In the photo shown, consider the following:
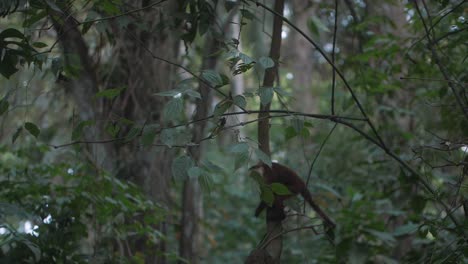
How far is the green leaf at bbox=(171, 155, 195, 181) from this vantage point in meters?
1.80

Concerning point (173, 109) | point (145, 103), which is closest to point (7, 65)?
point (173, 109)

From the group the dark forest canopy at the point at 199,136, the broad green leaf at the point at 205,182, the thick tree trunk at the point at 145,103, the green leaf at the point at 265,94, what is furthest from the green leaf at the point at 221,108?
the thick tree trunk at the point at 145,103

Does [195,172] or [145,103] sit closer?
[195,172]

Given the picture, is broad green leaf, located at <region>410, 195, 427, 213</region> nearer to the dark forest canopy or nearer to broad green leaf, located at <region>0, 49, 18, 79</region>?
the dark forest canopy

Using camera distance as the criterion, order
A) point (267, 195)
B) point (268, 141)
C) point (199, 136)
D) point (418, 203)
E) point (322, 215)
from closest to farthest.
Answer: point (267, 195), point (268, 141), point (322, 215), point (418, 203), point (199, 136)

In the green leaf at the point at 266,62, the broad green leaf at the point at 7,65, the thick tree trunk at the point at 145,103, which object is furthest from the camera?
the thick tree trunk at the point at 145,103

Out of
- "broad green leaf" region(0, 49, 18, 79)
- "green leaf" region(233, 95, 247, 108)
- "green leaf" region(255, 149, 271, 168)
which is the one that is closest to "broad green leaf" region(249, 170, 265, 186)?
"green leaf" region(255, 149, 271, 168)

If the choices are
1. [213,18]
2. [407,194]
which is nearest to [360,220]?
[407,194]

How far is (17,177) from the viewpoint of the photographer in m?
2.96

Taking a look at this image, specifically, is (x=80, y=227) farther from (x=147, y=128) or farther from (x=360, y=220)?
(x=360, y=220)

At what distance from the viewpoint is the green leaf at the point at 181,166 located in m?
1.80

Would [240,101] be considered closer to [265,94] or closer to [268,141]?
[265,94]

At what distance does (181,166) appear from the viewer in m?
1.81

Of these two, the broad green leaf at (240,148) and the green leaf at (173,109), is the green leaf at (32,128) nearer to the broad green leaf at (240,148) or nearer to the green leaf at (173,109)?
the green leaf at (173,109)
